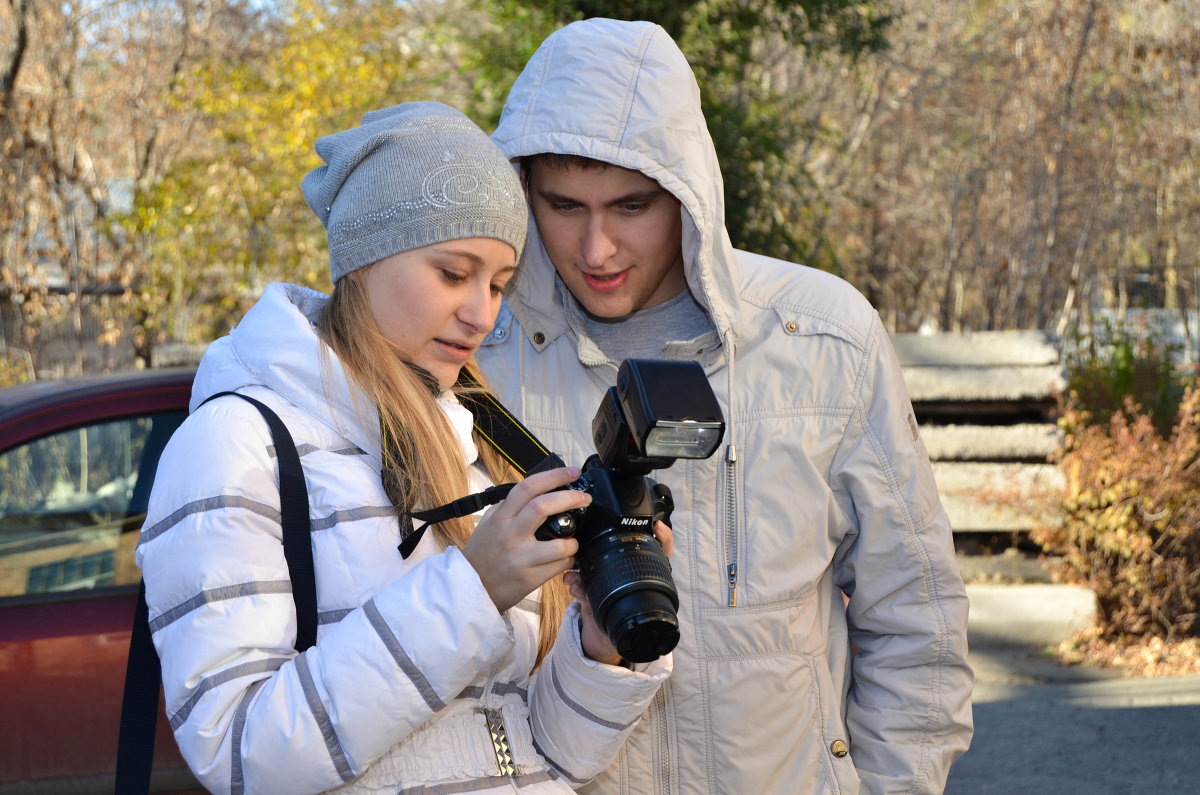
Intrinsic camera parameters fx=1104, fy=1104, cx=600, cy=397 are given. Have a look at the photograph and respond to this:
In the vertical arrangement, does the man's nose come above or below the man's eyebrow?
below

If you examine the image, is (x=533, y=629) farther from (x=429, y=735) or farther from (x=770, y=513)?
(x=770, y=513)

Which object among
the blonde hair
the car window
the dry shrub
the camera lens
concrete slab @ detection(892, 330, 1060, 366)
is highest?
the blonde hair

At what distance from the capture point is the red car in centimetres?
299

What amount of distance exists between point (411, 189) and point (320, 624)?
70 centimetres

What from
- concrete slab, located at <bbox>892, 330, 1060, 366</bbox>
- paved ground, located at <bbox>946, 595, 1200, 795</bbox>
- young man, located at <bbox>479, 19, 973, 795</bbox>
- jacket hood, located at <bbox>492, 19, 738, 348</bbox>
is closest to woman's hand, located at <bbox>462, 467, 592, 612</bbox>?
young man, located at <bbox>479, 19, 973, 795</bbox>

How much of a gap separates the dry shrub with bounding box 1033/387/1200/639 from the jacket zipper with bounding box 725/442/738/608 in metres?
4.22

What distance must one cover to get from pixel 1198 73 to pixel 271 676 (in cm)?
1055

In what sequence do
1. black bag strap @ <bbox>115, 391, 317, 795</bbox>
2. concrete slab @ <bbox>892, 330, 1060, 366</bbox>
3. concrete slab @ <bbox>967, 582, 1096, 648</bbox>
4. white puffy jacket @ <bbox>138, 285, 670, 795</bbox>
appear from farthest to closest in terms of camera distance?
concrete slab @ <bbox>892, 330, 1060, 366</bbox>
concrete slab @ <bbox>967, 582, 1096, 648</bbox>
black bag strap @ <bbox>115, 391, 317, 795</bbox>
white puffy jacket @ <bbox>138, 285, 670, 795</bbox>

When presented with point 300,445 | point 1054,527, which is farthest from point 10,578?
point 1054,527

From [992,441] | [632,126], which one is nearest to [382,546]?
[632,126]

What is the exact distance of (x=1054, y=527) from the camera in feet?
19.8

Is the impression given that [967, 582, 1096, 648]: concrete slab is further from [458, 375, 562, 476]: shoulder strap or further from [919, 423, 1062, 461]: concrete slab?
[458, 375, 562, 476]: shoulder strap

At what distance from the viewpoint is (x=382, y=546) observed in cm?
163

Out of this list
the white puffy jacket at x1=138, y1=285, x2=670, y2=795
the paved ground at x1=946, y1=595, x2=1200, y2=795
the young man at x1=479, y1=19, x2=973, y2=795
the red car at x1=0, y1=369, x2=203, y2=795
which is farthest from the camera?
the paved ground at x1=946, y1=595, x2=1200, y2=795
